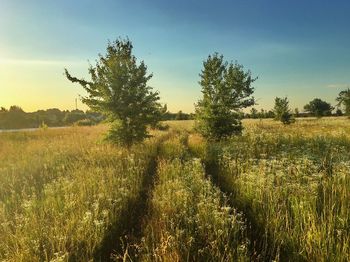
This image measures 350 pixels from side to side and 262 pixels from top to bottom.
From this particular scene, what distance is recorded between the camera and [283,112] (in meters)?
51.7

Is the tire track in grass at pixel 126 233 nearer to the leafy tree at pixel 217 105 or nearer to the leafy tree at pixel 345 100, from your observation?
the leafy tree at pixel 217 105

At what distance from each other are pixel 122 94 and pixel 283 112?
3982 centimetres

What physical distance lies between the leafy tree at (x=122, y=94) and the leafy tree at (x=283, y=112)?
38533 mm

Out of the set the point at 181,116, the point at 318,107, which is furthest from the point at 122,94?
the point at 318,107

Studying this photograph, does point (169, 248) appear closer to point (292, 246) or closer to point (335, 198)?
point (292, 246)

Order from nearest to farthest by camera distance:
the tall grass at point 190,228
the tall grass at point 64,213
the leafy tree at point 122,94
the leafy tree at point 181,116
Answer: the tall grass at point 190,228 < the tall grass at point 64,213 < the leafy tree at point 122,94 < the leafy tree at point 181,116

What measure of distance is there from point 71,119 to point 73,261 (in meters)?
71.0

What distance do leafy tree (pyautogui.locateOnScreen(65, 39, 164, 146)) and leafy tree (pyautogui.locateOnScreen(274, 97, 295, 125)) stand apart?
38.5 m

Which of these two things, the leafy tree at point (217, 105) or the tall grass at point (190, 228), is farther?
the leafy tree at point (217, 105)

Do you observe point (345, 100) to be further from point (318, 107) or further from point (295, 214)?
point (295, 214)

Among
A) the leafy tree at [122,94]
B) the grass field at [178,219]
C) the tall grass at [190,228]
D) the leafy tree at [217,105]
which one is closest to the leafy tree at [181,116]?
the leafy tree at [217,105]

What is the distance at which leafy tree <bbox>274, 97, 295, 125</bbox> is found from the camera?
5175 centimetres

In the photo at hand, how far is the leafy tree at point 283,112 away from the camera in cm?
5175

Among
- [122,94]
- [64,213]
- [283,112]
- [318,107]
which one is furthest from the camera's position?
[318,107]
